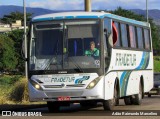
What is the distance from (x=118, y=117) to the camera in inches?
690

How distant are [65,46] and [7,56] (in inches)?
2962

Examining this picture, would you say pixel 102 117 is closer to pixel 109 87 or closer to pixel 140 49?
pixel 109 87

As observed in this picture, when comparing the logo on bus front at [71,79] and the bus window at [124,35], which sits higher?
the bus window at [124,35]

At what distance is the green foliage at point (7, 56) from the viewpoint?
9412 centimetres

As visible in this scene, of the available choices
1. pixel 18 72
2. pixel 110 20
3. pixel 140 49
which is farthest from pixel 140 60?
pixel 18 72

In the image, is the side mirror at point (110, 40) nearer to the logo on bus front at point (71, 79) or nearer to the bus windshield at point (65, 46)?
the bus windshield at point (65, 46)

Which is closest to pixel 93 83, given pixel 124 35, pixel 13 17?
pixel 124 35

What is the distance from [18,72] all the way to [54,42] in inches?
3098

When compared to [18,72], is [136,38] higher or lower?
higher

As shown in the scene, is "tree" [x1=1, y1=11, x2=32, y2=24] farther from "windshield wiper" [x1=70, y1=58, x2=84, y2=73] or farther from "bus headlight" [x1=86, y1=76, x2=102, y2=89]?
"bus headlight" [x1=86, y1=76, x2=102, y2=89]

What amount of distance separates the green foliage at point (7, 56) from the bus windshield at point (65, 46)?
74.7 metres

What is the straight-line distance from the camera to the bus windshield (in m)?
18.8

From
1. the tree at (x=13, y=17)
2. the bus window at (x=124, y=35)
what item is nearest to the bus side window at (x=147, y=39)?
the bus window at (x=124, y=35)

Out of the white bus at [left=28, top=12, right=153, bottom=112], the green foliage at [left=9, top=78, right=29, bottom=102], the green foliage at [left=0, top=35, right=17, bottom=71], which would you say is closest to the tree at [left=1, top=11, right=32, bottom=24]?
the green foliage at [left=0, top=35, right=17, bottom=71]
